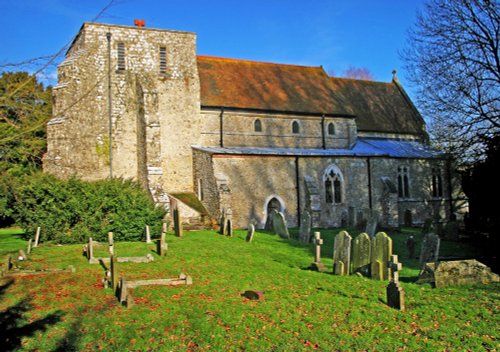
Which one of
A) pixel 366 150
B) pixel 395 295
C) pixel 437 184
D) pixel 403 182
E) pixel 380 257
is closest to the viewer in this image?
pixel 395 295

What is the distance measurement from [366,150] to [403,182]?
339 cm

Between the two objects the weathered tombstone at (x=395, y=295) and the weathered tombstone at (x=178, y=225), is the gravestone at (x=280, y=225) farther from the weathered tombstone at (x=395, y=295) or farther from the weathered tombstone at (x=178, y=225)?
the weathered tombstone at (x=395, y=295)

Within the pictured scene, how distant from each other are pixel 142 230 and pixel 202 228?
4344 millimetres

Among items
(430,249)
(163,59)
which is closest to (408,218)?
(430,249)

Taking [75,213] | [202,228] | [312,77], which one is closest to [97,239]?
[75,213]

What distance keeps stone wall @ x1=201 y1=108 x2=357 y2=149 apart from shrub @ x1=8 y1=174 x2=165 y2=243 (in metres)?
9.53

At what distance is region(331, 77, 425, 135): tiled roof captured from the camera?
107ft

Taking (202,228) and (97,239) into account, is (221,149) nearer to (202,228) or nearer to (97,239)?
(202,228)

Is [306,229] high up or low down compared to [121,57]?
down

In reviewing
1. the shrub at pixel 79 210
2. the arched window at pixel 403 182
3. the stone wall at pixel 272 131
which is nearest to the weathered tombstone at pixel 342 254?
the shrub at pixel 79 210

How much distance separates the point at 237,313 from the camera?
881 cm

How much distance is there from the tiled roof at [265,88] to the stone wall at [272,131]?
571 mm

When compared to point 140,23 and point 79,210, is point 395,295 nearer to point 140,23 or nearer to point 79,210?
point 79,210

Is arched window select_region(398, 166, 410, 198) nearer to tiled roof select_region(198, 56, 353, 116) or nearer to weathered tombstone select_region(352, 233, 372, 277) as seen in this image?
tiled roof select_region(198, 56, 353, 116)
